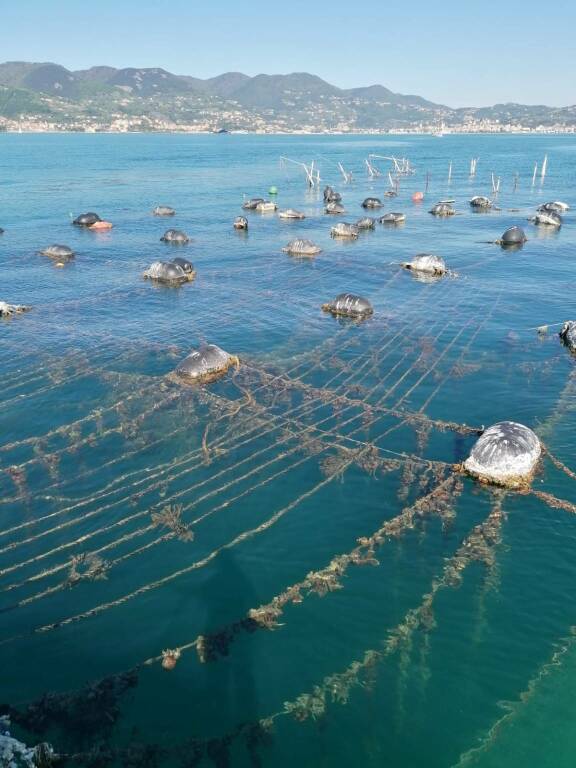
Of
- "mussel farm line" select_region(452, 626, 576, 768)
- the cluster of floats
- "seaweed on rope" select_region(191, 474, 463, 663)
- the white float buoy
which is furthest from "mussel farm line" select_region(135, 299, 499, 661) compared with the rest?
"mussel farm line" select_region(452, 626, 576, 768)

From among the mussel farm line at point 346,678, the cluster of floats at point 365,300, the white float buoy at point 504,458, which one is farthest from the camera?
the cluster of floats at point 365,300

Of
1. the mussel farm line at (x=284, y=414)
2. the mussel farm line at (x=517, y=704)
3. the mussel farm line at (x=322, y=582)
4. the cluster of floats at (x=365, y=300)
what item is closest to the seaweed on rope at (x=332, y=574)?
the mussel farm line at (x=322, y=582)

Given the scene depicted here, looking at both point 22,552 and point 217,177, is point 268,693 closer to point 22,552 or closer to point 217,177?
point 22,552

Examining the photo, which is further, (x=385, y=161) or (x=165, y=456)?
(x=385, y=161)

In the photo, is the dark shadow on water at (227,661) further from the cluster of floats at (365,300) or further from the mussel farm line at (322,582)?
the cluster of floats at (365,300)

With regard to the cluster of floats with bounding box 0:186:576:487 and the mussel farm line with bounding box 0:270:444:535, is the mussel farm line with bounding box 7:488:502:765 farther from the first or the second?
the mussel farm line with bounding box 0:270:444:535

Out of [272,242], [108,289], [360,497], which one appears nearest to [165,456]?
[360,497]

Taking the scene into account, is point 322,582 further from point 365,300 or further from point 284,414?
point 365,300
